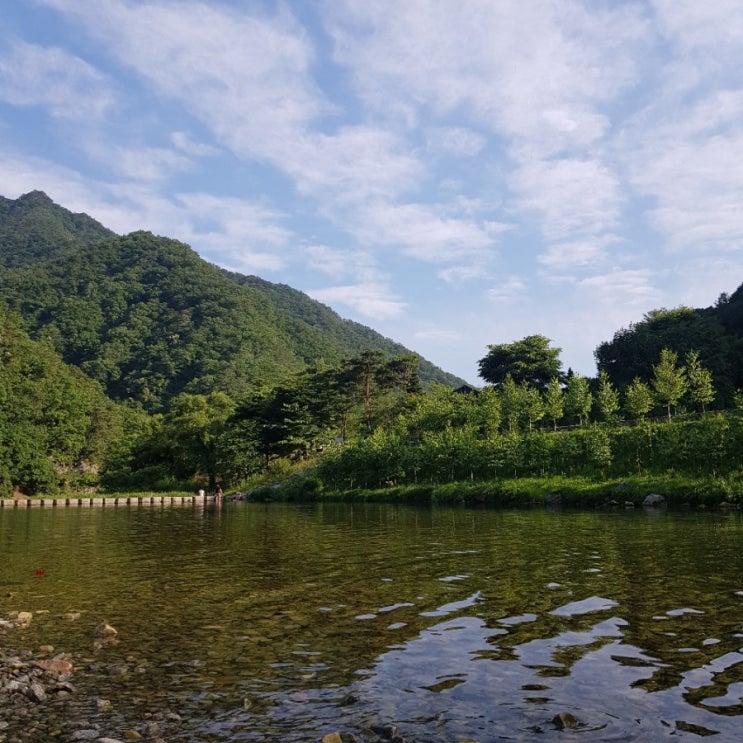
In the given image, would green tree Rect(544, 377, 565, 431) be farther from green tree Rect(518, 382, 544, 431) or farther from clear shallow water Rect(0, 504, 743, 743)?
clear shallow water Rect(0, 504, 743, 743)

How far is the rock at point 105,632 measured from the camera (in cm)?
1082

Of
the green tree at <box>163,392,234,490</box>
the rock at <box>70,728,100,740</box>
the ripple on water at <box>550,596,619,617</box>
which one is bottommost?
the ripple on water at <box>550,596,619,617</box>

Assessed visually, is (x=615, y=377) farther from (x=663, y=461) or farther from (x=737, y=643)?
(x=737, y=643)

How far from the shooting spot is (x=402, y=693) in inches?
313

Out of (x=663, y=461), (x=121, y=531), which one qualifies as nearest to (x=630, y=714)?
(x=121, y=531)

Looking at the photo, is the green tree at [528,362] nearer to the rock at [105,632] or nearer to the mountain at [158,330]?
the mountain at [158,330]

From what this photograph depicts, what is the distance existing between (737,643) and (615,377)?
96063mm

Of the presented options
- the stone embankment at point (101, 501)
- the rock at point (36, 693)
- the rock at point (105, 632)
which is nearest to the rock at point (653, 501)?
the rock at point (105, 632)

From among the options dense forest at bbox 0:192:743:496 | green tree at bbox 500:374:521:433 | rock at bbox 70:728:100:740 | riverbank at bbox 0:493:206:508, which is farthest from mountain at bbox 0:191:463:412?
rock at bbox 70:728:100:740

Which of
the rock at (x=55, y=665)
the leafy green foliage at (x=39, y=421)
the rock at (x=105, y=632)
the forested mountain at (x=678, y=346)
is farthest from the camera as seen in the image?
the leafy green foliage at (x=39, y=421)

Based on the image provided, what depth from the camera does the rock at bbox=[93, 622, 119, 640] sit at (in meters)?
10.8

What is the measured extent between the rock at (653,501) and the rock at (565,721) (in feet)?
127

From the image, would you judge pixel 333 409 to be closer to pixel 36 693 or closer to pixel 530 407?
pixel 530 407

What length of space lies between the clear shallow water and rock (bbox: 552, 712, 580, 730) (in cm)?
8
